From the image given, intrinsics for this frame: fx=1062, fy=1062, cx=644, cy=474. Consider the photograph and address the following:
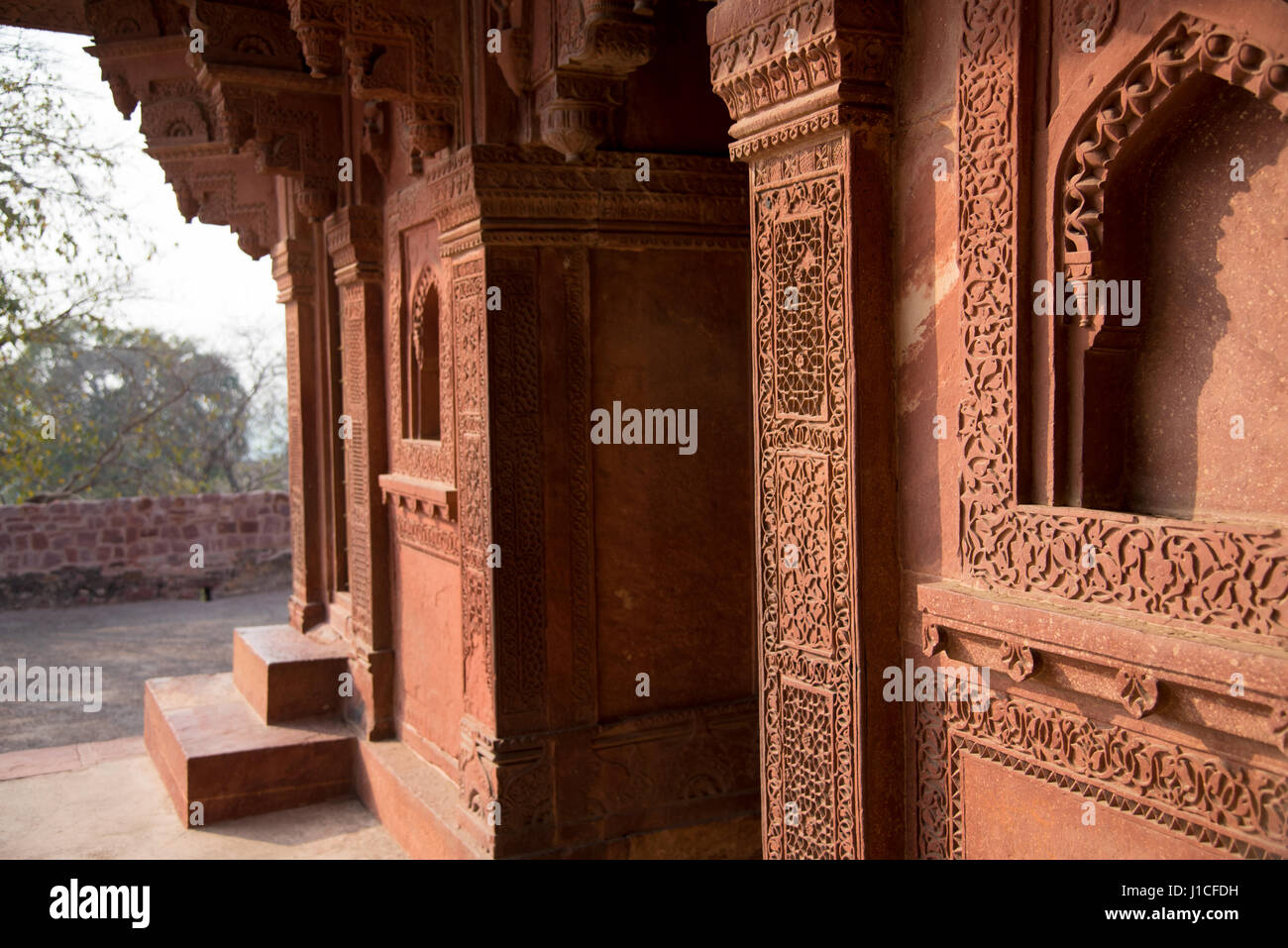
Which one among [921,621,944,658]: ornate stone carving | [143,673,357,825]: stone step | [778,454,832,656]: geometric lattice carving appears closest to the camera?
[921,621,944,658]: ornate stone carving

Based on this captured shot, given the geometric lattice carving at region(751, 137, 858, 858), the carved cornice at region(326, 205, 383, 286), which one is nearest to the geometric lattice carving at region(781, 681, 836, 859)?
the geometric lattice carving at region(751, 137, 858, 858)

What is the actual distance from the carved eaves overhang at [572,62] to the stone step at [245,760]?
3.61 meters

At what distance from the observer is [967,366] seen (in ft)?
7.29

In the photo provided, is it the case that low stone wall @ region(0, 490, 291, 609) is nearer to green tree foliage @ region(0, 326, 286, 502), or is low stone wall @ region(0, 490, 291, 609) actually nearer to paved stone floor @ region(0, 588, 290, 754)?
paved stone floor @ region(0, 588, 290, 754)

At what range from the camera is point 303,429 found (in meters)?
7.33

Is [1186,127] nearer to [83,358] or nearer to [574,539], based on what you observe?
[574,539]

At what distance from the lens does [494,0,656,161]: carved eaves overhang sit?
365 centimetres

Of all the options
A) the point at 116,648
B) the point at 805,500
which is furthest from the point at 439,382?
the point at 116,648

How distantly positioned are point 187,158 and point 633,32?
201 inches

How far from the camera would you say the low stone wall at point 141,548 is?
11234mm

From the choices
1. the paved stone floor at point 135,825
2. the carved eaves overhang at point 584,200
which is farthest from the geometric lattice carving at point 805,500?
the paved stone floor at point 135,825

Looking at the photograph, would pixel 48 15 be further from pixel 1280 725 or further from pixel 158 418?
pixel 158 418

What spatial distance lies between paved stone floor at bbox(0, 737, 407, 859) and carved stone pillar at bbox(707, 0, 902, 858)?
316 cm
